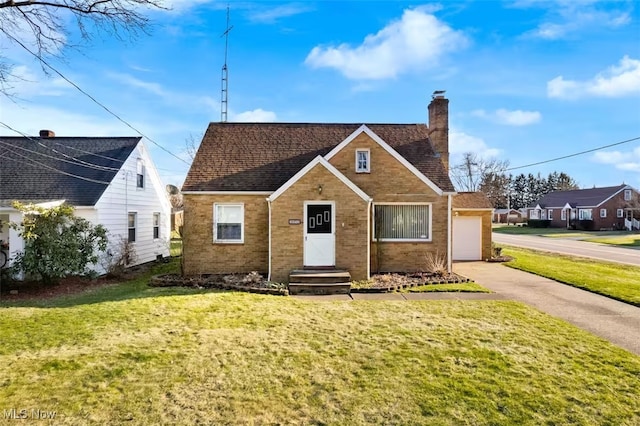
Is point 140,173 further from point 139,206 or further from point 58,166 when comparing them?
point 58,166

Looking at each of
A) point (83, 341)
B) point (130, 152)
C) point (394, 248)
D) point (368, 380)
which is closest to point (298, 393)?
point (368, 380)

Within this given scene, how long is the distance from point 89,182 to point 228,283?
26.8 feet

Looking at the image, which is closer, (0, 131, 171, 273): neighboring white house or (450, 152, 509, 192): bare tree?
(0, 131, 171, 273): neighboring white house

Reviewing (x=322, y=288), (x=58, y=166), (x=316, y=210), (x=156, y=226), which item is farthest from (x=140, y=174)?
(x=322, y=288)

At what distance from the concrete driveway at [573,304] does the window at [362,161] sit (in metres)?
5.86

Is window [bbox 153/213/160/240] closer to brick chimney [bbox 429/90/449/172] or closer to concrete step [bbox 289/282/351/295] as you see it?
concrete step [bbox 289/282/351/295]

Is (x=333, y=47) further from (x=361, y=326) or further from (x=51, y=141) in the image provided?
(x=51, y=141)

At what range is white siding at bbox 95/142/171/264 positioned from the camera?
15.2 meters

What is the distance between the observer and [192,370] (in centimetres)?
550

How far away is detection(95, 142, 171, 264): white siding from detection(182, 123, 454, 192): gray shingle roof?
12.8ft

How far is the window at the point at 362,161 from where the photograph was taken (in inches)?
563

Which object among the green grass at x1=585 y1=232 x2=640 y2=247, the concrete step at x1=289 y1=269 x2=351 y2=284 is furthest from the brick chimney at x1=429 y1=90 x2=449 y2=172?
the green grass at x1=585 y1=232 x2=640 y2=247

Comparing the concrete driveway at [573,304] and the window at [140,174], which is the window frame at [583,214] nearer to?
the concrete driveway at [573,304]

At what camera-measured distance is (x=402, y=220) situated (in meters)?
14.3
